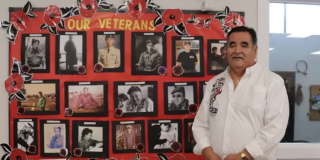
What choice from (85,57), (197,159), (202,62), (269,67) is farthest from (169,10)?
(197,159)

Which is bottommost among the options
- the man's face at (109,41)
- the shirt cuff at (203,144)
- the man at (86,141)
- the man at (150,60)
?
the man at (86,141)

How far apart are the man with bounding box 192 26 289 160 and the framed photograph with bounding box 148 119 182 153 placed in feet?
1.21

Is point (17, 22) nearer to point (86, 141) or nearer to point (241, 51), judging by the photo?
point (86, 141)

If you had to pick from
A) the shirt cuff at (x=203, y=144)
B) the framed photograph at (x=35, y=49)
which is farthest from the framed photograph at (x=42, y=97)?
the shirt cuff at (x=203, y=144)

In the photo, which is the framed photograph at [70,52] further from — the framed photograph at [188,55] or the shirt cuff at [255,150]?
the shirt cuff at [255,150]

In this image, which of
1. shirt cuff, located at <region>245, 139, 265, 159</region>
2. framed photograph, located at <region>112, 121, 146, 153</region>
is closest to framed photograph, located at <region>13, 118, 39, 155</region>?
framed photograph, located at <region>112, 121, 146, 153</region>

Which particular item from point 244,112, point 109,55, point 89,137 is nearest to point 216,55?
point 244,112

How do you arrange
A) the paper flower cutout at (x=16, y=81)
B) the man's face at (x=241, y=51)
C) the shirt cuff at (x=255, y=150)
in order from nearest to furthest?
1. the shirt cuff at (x=255, y=150)
2. the man's face at (x=241, y=51)
3. the paper flower cutout at (x=16, y=81)

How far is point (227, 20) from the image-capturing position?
6.43ft

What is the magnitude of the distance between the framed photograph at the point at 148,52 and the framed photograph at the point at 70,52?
352mm

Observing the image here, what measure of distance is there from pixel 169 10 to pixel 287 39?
0.98m

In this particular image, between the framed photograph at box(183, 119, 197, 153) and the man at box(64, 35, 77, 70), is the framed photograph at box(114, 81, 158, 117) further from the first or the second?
the man at box(64, 35, 77, 70)

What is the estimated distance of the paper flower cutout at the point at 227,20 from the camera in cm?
196

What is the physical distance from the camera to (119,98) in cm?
190
